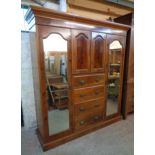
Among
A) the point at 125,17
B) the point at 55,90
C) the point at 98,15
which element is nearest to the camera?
the point at 55,90

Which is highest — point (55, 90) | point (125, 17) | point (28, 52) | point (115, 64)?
point (125, 17)

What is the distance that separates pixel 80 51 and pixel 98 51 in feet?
1.24

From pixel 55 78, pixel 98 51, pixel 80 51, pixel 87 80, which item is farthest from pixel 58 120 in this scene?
pixel 98 51

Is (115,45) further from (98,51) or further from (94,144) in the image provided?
(94,144)

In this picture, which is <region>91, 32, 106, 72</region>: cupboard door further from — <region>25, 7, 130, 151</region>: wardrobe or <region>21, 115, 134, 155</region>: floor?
<region>21, 115, 134, 155</region>: floor

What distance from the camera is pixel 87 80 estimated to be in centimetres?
228

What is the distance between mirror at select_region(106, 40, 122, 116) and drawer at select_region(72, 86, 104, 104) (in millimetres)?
254

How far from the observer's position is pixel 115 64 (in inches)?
104

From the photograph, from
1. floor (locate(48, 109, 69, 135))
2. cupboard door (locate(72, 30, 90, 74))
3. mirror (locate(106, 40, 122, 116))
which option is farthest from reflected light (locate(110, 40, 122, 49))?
floor (locate(48, 109, 69, 135))

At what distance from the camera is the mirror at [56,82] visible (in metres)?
1.90
